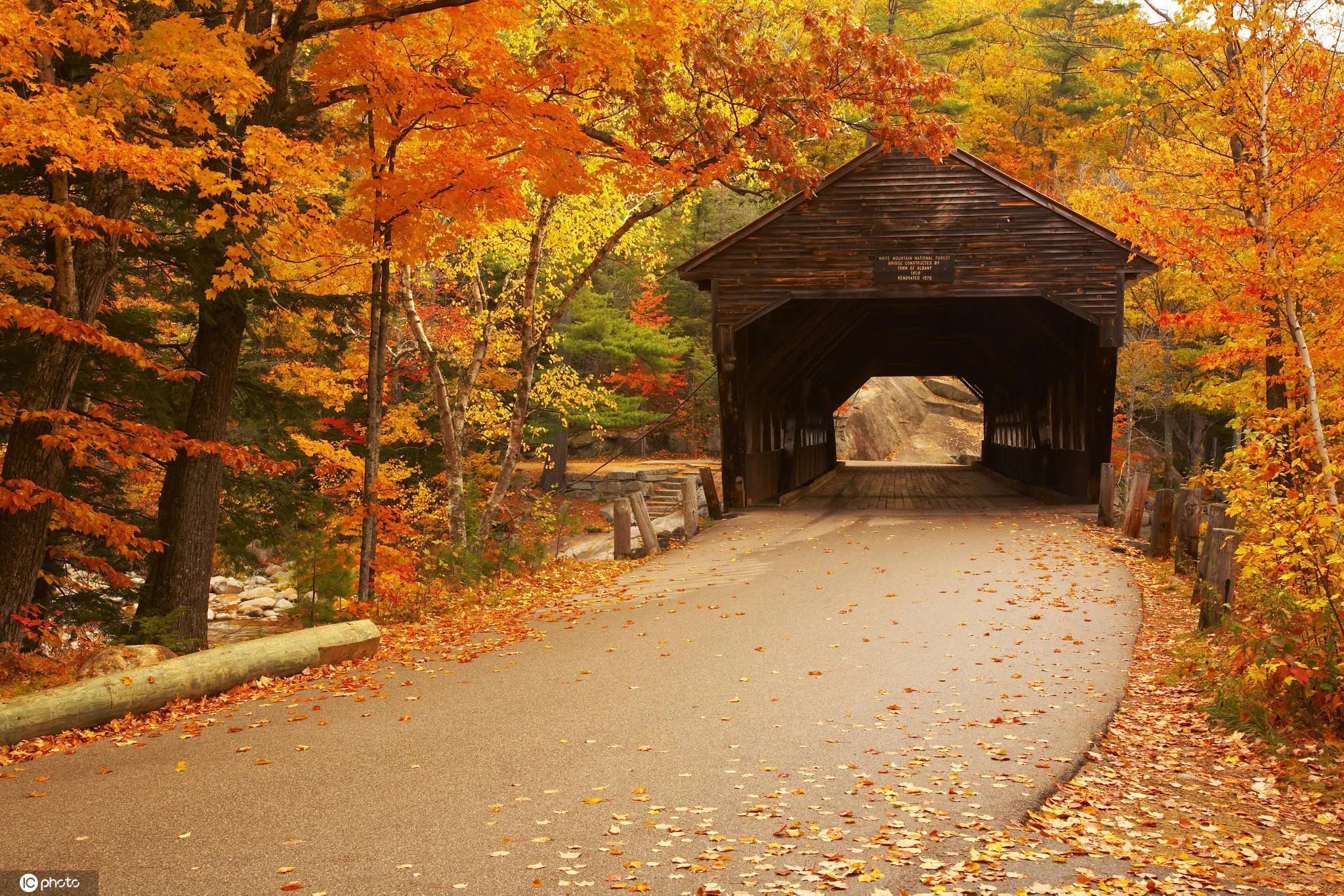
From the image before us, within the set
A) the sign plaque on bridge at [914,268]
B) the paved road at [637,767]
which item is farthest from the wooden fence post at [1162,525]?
the sign plaque on bridge at [914,268]

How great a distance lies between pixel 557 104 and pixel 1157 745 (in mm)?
7559

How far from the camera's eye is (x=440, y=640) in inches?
395

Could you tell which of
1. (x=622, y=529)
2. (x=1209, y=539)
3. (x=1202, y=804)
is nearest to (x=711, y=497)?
(x=622, y=529)

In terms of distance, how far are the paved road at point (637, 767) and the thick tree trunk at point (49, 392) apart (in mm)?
2762

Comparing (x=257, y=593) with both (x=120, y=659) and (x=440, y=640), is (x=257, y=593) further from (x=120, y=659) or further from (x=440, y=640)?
(x=120, y=659)

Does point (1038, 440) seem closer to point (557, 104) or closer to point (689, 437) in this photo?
point (689, 437)

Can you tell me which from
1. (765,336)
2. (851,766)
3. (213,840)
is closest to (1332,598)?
(851,766)

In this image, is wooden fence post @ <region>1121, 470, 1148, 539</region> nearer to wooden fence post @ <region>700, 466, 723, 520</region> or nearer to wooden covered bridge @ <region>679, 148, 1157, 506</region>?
wooden covered bridge @ <region>679, 148, 1157, 506</region>

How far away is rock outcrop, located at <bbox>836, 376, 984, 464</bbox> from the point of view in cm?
4838

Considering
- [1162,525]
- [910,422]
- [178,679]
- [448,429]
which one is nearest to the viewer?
[178,679]

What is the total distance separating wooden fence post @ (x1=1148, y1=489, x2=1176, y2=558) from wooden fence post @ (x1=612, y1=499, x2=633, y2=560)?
7.16m

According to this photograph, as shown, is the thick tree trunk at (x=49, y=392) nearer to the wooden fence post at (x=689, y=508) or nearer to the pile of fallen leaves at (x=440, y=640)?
the pile of fallen leaves at (x=440, y=640)

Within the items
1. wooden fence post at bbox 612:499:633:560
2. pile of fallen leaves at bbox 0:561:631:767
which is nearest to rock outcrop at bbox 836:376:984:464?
wooden fence post at bbox 612:499:633:560

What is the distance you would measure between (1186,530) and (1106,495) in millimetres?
4731
